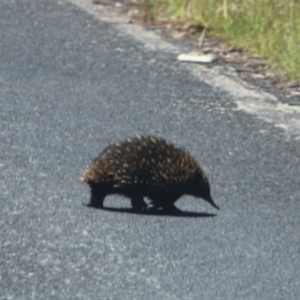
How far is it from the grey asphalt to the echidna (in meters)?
0.11

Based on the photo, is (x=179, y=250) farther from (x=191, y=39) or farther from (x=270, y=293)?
(x=191, y=39)

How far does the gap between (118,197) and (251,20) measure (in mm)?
3827

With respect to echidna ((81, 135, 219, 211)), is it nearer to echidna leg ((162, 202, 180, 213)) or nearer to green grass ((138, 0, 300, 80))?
echidna leg ((162, 202, 180, 213))

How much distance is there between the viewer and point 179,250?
5.33m

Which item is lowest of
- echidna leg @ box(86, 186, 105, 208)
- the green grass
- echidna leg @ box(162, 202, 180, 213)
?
echidna leg @ box(162, 202, 180, 213)

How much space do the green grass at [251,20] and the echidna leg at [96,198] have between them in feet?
10.2

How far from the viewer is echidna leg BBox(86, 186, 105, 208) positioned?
5910mm

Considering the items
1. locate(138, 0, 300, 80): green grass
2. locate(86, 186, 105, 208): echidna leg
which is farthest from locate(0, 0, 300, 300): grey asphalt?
locate(138, 0, 300, 80): green grass

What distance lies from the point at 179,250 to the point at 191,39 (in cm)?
440

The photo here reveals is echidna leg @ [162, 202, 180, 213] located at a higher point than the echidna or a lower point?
lower

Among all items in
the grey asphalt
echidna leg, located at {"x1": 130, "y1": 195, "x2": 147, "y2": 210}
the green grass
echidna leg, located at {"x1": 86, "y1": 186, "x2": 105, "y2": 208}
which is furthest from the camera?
the green grass

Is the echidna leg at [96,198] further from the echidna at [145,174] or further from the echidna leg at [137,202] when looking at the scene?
the echidna leg at [137,202]

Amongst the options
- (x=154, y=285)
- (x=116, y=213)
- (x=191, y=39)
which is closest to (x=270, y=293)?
(x=154, y=285)

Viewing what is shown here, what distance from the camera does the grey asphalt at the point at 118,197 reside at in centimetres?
496
